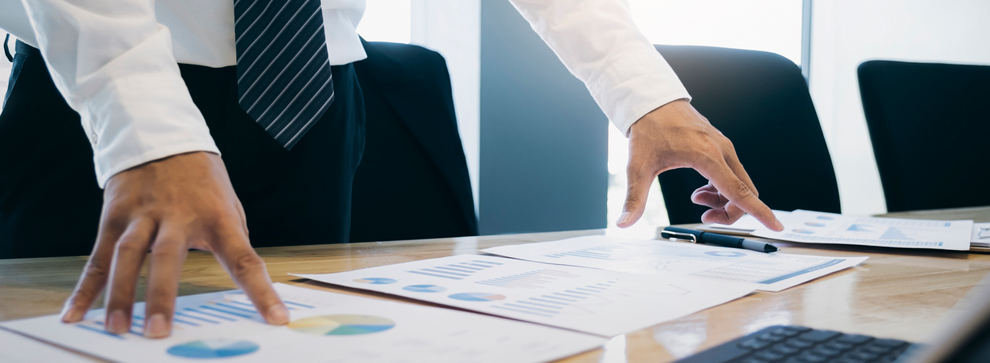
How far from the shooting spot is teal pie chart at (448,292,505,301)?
1.57ft

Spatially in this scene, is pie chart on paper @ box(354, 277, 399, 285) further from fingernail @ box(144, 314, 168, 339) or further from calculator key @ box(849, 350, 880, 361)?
calculator key @ box(849, 350, 880, 361)

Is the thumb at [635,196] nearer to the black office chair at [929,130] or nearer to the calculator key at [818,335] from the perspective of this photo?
the calculator key at [818,335]

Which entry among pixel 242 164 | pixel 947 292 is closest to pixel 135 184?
pixel 242 164

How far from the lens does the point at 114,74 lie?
1.61 feet

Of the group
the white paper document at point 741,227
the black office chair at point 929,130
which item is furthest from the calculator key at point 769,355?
the black office chair at point 929,130

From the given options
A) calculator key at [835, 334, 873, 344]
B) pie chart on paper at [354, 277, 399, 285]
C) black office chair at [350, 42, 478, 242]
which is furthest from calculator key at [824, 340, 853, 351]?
black office chair at [350, 42, 478, 242]

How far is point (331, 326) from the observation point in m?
0.39

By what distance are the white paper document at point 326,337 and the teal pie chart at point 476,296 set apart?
0.04 m

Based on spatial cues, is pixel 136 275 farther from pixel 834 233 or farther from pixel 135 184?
pixel 834 233

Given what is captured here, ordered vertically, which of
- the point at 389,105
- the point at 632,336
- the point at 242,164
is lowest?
the point at 632,336

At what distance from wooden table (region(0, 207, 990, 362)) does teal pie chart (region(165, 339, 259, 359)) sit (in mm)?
149

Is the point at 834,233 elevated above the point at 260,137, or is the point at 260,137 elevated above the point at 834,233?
the point at 260,137

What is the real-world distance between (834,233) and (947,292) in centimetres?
42

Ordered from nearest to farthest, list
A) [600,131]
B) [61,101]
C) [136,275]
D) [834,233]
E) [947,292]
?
[136,275] < [947,292] < [61,101] < [834,233] < [600,131]
